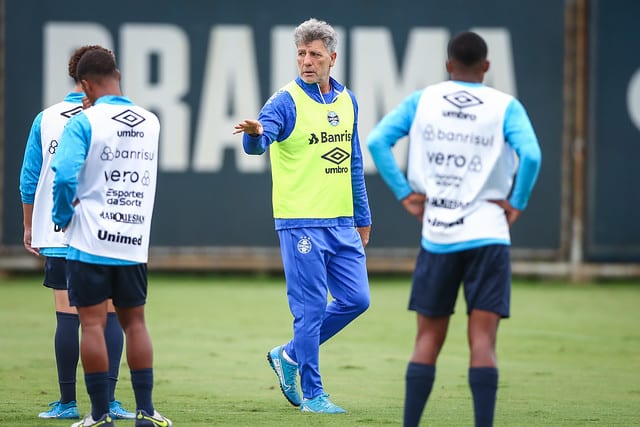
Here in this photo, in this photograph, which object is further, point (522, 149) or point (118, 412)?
point (118, 412)

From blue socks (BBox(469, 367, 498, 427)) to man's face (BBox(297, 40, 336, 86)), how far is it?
2.47 meters

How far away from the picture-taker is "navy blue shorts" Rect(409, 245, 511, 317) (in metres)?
5.60

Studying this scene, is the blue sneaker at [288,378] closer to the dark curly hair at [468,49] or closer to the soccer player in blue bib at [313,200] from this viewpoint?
the soccer player in blue bib at [313,200]

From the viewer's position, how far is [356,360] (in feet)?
32.8

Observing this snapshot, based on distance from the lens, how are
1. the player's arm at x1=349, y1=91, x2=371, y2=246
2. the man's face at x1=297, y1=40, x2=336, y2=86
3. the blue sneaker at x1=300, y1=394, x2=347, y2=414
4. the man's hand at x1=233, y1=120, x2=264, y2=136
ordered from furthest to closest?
Result: the player's arm at x1=349, y1=91, x2=371, y2=246 → the man's face at x1=297, y1=40, x2=336, y2=86 → the blue sneaker at x1=300, y1=394, x2=347, y2=414 → the man's hand at x1=233, y1=120, x2=264, y2=136

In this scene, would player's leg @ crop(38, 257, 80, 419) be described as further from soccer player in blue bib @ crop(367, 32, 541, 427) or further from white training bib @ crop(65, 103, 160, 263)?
soccer player in blue bib @ crop(367, 32, 541, 427)

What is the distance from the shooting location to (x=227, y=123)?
16.5m

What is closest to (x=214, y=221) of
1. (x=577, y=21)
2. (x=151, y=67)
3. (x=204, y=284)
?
(x=204, y=284)

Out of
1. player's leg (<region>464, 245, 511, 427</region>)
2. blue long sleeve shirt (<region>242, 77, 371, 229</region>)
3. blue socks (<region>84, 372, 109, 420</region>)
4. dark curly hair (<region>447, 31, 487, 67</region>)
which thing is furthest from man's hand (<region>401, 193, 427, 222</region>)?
blue socks (<region>84, 372, 109, 420</region>)

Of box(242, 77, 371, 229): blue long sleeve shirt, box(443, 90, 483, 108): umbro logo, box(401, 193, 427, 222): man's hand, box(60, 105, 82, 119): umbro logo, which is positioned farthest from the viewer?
box(242, 77, 371, 229): blue long sleeve shirt

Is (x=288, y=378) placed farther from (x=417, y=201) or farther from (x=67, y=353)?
(x=417, y=201)

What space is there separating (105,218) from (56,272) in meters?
1.06

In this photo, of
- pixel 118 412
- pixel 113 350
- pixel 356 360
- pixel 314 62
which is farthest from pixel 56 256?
pixel 356 360

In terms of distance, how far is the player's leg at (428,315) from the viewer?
18.4 ft
